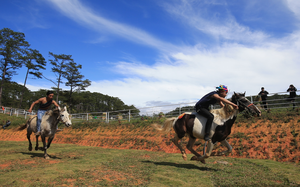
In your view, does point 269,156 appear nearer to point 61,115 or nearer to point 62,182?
point 62,182

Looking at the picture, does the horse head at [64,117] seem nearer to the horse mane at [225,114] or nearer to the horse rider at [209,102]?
the horse rider at [209,102]

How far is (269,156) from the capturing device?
8469 millimetres

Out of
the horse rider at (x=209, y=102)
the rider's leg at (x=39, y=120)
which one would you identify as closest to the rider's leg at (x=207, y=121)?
the horse rider at (x=209, y=102)

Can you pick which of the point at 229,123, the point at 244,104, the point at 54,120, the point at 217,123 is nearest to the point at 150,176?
the point at 217,123

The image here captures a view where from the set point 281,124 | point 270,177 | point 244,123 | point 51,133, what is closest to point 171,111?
point 244,123

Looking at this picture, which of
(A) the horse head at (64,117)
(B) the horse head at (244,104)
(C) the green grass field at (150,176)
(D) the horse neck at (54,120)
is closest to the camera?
(C) the green grass field at (150,176)

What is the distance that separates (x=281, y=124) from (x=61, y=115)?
11743 millimetres

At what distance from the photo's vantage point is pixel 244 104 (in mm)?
5781

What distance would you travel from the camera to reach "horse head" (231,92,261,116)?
5.59m

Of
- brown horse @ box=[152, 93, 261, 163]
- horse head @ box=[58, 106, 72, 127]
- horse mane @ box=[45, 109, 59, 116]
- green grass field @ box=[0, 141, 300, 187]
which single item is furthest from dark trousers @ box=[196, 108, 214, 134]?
horse mane @ box=[45, 109, 59, 116]

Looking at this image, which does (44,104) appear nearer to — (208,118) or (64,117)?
(64,117)

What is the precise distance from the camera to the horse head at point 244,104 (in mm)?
5594

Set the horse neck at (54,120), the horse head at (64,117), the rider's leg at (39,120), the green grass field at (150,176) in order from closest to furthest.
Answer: the green grass field at (150,176) → the horse head at (64,117) → the rider's leg at (39,120) → the horse neck at (54,120)

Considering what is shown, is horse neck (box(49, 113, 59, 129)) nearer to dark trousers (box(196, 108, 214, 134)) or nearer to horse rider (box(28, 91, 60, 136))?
horse rider (box(28, 91, 60, 136))
